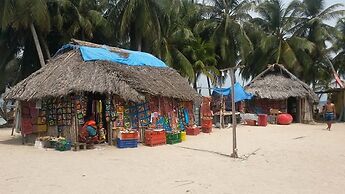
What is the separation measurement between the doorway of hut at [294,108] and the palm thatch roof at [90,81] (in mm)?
12858

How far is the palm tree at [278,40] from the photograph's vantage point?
2842 cm

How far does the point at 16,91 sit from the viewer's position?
46.2ft

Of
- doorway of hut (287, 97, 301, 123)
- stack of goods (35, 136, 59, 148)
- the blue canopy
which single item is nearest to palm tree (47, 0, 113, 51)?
the blue canopy

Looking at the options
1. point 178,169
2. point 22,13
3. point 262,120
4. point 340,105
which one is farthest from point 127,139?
point 340,105

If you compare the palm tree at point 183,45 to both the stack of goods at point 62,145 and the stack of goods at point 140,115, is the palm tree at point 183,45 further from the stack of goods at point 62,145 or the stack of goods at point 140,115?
the stack of goods at point 62,145

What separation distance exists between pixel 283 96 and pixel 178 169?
57.7 feet

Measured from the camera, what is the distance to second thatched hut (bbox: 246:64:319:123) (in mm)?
25094

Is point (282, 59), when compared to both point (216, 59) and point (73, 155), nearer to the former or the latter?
point (216, 59)

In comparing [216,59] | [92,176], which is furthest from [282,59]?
[92,176]

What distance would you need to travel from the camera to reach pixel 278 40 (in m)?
29.5

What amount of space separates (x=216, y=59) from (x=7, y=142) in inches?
759

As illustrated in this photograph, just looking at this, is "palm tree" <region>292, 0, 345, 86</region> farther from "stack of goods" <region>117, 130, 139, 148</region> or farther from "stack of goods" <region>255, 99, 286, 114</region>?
"stack of goods" <region>117, 130, 139, 148</region>

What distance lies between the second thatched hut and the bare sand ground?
12402mm

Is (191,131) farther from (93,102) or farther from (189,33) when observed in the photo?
(189,33)
